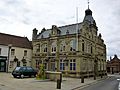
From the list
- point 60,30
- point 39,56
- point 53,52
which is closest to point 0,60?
point 39,56

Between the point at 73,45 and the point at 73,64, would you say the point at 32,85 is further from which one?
the point at 73,45

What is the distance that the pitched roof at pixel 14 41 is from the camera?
40713 mm

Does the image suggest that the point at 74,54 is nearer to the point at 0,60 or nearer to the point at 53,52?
the point at 53,52

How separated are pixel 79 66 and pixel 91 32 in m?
10.1

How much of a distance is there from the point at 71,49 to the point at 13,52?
530 inches

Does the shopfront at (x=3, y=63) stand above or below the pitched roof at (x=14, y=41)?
below

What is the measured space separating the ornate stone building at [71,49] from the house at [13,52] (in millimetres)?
2022

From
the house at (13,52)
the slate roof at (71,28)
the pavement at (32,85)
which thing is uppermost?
the slate roof at (71,28)

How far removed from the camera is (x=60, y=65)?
3684 cm

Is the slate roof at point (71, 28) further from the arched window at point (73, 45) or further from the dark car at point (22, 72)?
the dark car at point (22, 72)

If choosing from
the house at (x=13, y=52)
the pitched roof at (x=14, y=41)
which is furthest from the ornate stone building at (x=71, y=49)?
the pitched roof at (x=14, y=41)

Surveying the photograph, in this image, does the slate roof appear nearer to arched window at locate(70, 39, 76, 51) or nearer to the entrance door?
arched window at locate(70, 39, 76, 51)

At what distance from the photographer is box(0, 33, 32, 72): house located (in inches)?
1558

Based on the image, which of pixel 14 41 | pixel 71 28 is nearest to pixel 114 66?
pixel 71 28
